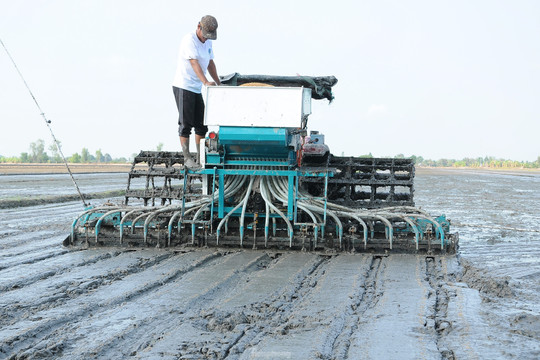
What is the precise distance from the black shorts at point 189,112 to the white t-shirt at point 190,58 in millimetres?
87

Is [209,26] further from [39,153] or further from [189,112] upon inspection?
[39,153]

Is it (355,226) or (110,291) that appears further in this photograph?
(355,226)

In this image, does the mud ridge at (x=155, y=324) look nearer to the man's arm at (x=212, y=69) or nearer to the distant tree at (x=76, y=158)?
the man's arm at (x=212, y=69)

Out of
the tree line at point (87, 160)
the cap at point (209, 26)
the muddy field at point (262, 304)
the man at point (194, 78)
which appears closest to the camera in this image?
the muddy field at point (262, 304)

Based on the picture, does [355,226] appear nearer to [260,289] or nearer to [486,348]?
[260,289]

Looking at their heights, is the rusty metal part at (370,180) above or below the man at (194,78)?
below

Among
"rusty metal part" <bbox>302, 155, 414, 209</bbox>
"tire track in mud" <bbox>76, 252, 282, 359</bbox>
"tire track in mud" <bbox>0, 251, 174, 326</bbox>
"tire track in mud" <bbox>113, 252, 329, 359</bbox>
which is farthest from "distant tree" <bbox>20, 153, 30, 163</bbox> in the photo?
"tire track in mud" <bbox>113, 252, 329, 359</bbox>

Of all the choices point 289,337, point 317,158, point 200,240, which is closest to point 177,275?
point 200,240

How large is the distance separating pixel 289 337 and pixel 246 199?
4182 mm

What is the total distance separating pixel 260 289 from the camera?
6.25 meters

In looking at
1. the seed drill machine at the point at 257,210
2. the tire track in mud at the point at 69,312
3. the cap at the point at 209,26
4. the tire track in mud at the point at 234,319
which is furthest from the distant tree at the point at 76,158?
the tire track in mud at the point at 234,319

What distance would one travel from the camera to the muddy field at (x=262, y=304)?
14.6ft

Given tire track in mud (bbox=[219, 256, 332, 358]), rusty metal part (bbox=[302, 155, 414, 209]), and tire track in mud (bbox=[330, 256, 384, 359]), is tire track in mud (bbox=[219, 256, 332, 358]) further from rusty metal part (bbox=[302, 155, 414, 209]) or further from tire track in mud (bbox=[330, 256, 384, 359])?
rusty metal part (bbox=[302, 155, 414, 209])

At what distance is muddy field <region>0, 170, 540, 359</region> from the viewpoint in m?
4.45
